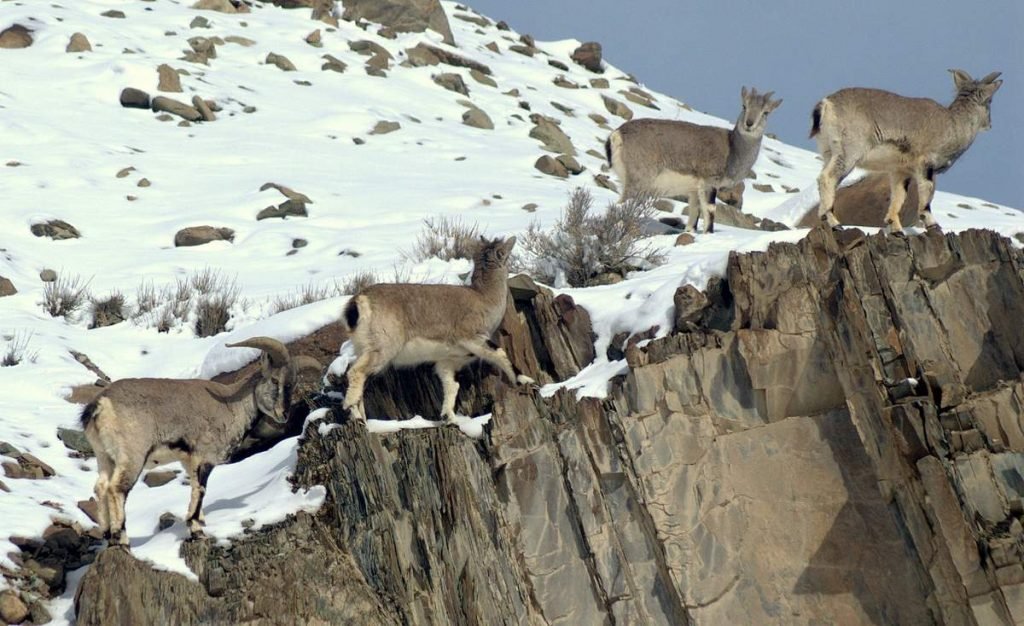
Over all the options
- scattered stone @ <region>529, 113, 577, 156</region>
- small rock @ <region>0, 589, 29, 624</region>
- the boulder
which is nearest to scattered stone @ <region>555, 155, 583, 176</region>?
scattered stone @ <region>529, 113, 577, 156</region>

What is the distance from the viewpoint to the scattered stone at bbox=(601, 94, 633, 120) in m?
38.4

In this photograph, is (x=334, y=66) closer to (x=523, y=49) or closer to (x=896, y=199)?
(x=523, y=49)

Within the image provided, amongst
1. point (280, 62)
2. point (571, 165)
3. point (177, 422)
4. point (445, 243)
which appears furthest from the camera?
point (280, 62)

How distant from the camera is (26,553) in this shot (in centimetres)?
1151

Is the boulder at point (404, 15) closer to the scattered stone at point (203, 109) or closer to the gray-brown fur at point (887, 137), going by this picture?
the scattered stone at point (203, 109)

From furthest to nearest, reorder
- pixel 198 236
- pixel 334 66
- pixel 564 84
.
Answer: pixel 564 84
pixel 334 66
pixel 198 236

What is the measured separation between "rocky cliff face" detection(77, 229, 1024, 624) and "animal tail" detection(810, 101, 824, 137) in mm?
4397

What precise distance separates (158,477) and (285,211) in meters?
9.83

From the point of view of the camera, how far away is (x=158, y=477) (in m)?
13.4

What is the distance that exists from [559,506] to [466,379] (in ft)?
6.21

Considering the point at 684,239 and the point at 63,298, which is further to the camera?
the point at 63,298

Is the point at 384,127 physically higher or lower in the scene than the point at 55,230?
lower

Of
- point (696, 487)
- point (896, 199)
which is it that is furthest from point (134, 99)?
point (696, 487)

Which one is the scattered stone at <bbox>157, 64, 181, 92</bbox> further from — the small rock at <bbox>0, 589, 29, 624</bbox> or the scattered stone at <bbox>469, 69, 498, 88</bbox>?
the small rock at <bbox>0, 589, 29, 624</bbox>
